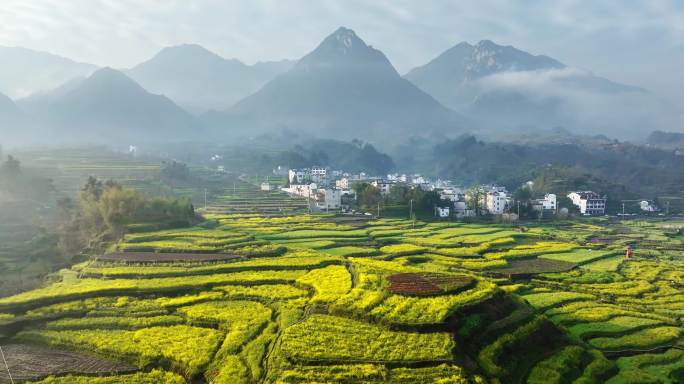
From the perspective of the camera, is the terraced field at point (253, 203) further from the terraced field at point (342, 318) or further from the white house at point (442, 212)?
the terraced field at point (342, 318)

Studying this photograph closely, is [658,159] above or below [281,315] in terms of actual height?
above

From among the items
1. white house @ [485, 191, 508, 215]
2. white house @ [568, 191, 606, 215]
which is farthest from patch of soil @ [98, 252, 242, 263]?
white house @ [568, 191, 606, 215]

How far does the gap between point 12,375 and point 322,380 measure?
1284 cm

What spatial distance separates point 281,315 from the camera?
22.9 metres

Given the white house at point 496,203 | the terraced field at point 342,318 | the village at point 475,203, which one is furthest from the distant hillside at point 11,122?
the terraced field at point 342,318

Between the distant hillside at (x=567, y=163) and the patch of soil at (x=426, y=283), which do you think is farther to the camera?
the distant hillside at (x=567, y=163)

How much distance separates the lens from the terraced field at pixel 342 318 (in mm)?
18219

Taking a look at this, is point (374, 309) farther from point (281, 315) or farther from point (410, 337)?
point (281, 315)

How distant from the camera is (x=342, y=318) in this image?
21516 mm

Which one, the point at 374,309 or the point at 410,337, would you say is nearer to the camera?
the point at 410,337

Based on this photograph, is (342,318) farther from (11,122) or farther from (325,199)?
(11,122)

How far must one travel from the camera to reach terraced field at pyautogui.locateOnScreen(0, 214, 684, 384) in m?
18.2

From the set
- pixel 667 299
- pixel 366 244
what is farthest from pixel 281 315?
pixel 667 299

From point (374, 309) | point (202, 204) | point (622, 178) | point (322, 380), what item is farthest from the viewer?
point (622, 178)
